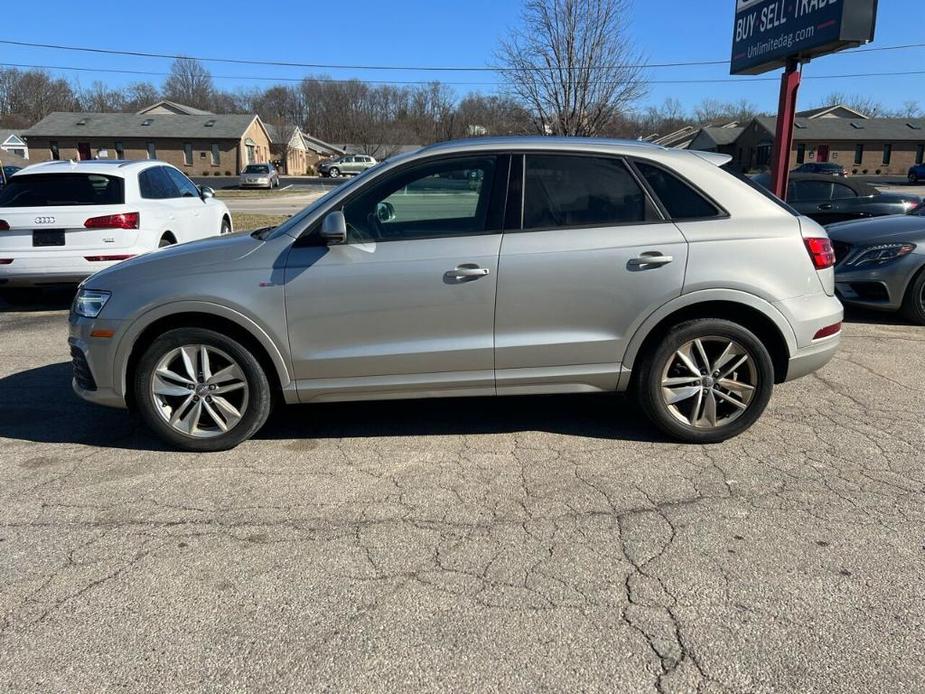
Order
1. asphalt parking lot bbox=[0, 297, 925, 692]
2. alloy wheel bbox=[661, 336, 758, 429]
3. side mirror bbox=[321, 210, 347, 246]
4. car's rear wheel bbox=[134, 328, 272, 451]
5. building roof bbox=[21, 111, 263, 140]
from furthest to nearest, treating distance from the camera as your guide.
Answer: building roof bbox=[21, 111, 263, 140] → alloy wheel bbox=[661, 336, 758, 429] → car's rear wheel bbox=[134, 328, 272, 451] → side mirror bbox=[321, 210, 347, 246] → asphalt parking lot bbox=[0, 297, 925, 692]

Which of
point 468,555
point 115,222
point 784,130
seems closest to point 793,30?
point 784,130

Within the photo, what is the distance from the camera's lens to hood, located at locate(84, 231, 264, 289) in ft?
13.3

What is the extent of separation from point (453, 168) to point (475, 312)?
877 mm

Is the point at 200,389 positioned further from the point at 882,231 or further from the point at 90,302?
the point at 882,231

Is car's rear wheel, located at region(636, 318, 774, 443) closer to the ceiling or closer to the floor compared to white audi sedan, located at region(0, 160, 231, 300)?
closer to the floor

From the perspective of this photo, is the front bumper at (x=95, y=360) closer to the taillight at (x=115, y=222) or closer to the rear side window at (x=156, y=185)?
the taillight at (x=115, y=222)

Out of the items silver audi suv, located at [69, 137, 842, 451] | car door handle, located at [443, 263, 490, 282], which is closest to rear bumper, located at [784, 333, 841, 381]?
silver audi suv, located at [69, 137, 842, 451]

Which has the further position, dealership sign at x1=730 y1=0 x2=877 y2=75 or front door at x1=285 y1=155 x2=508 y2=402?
dealership sign at x1=730 y1=0 x2=877 y2=75

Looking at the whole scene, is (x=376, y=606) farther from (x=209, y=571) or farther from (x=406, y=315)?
(x=406, y=315)

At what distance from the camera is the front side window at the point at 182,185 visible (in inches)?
378

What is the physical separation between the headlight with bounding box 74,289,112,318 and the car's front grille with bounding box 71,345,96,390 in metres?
0.23

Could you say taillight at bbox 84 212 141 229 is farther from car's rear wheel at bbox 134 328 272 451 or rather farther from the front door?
the front door

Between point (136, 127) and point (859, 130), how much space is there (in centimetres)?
6916

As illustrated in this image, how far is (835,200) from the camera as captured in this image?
12.7m
